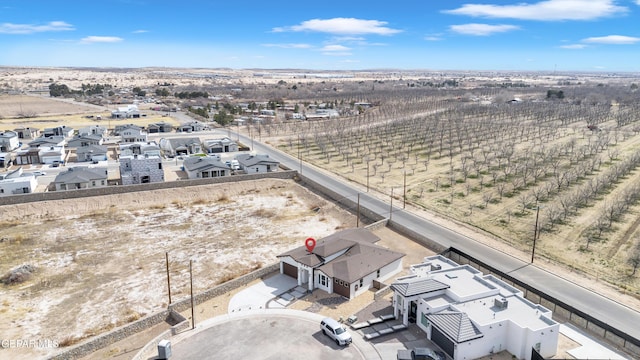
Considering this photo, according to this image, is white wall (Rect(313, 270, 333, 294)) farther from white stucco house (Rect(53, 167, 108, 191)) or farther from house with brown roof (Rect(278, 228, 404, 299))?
white stucco house (Rect(53, 167, 108, 191))

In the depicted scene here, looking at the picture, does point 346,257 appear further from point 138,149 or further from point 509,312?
point 138,149

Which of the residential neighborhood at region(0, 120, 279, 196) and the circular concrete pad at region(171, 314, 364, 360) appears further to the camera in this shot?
the residential neighborhood at region(0, 120, 279, 196)

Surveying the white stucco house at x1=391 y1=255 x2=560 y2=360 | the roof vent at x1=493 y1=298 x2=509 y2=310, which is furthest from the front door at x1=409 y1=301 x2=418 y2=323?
the roof vent at x1=493 y1=298 x2=509 y2=310

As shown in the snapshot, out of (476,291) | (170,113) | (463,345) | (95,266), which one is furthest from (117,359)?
(170,113)

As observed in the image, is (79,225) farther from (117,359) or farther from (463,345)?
(463,345)

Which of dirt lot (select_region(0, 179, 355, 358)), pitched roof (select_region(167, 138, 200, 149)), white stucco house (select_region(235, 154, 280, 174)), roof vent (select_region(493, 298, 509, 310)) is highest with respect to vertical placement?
pitched roof (select_region(167, 138, 200, 149))

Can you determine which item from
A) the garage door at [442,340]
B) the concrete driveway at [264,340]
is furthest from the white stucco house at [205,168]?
the garage door at [442,340]
